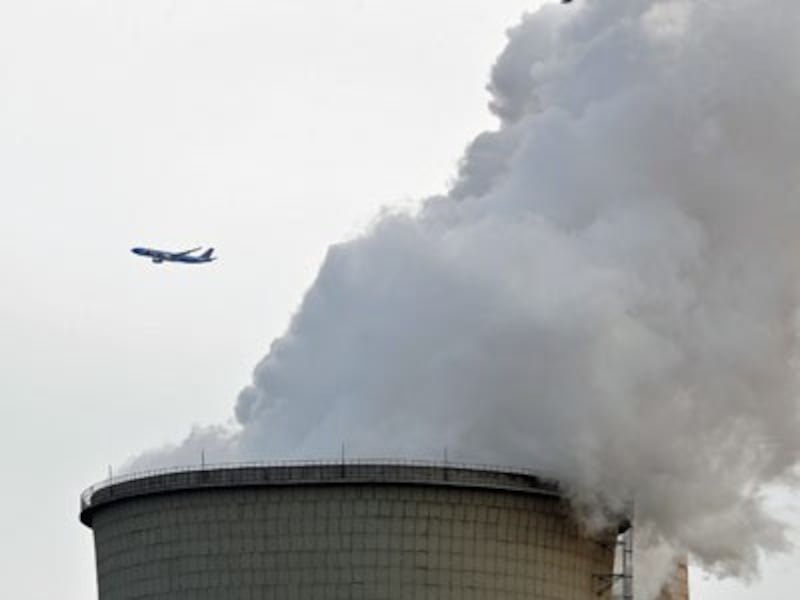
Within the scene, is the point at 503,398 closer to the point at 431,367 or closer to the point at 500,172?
the point at 431,367

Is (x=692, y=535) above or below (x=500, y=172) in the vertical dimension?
below

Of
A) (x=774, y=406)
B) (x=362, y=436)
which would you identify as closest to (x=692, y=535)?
(x=774, y=406)

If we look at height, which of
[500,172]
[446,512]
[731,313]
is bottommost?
[446,512]
